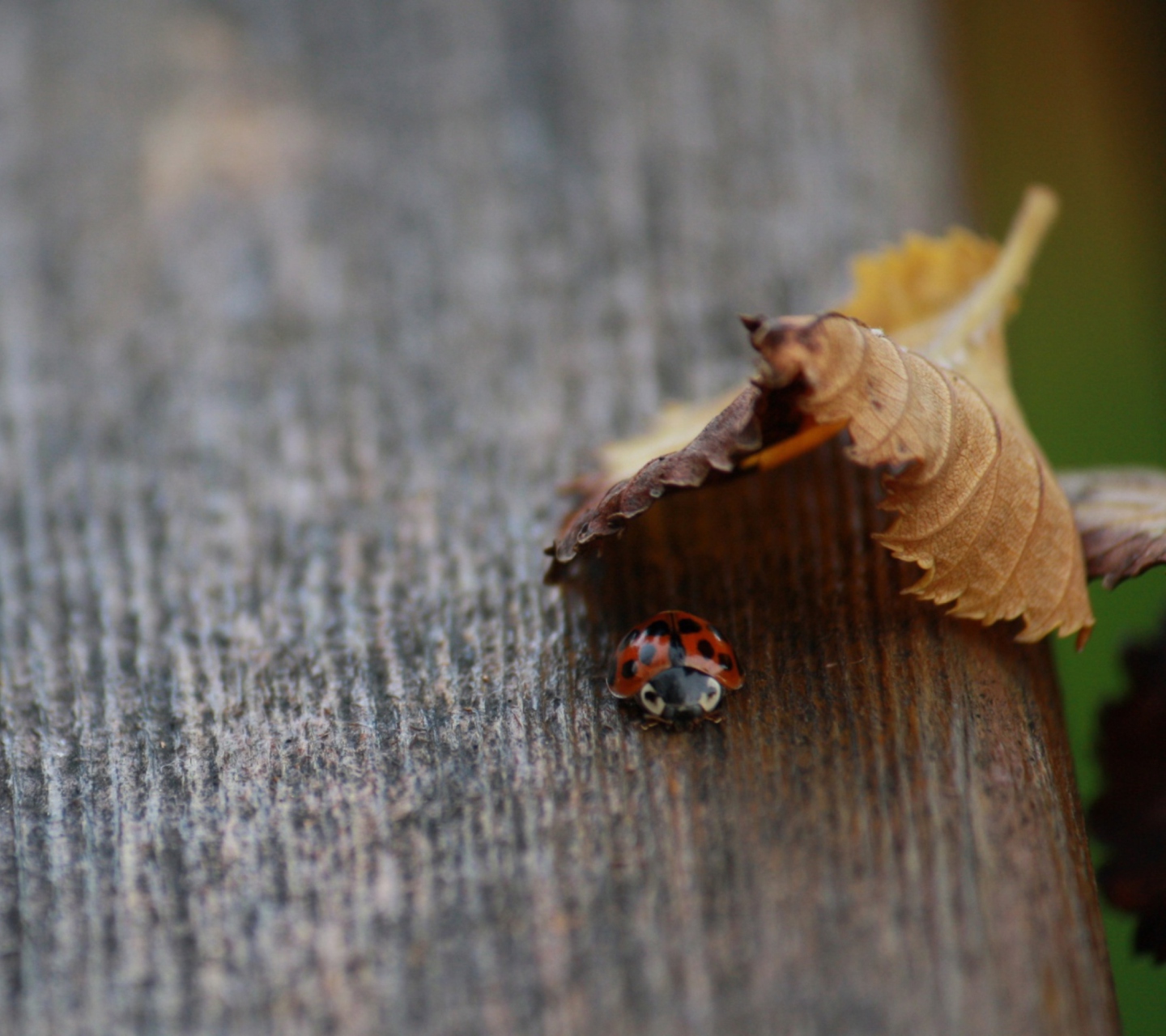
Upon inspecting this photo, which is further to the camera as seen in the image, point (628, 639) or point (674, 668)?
point (628, 639)

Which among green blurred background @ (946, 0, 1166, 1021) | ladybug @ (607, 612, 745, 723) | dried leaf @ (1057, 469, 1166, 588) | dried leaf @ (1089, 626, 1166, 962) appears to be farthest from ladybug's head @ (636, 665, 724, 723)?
green blurred background @ (946, 0, 1166, 1021)

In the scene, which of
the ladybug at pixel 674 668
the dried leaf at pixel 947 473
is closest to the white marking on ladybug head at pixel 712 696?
the ladybug at pixel 674 668

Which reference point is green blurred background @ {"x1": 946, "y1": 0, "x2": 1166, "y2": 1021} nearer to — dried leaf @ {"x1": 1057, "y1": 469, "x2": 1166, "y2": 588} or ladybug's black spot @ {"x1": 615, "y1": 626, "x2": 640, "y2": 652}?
dried leaf @ {"x1": 1057, "y1": 469, "x2": 1166, "y2": 588}

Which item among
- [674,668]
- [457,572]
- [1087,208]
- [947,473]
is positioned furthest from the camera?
[1087,208]

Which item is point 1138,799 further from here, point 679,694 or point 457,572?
point 457,572

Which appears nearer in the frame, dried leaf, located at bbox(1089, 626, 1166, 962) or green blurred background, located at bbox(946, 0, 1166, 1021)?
dried leaf, located at bbox(1089, 626, 1166, 962)

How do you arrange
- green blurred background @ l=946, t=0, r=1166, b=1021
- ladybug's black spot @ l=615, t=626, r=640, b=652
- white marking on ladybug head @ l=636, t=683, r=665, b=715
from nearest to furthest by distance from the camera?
white marking on ladybug head @ l=636, t=683, r=665, b=715
ladybug's black spot @ l=615, t=626, r=640, b=652
green blurred background @ l=946, t=0, r=1166, b=1021

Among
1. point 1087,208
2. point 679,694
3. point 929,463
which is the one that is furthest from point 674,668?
point 1087,208
